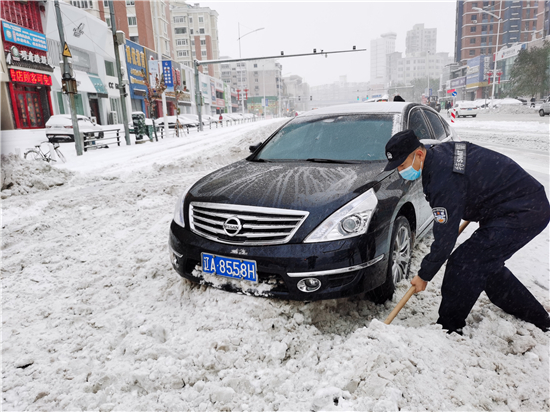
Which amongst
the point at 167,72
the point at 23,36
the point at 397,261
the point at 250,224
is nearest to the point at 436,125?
the point at 397,261

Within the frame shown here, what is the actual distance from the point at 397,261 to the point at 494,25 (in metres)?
104

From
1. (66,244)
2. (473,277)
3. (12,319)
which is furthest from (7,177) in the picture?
(473,277)

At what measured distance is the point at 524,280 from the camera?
347 cm

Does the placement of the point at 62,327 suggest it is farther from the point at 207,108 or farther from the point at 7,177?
the point at 207,108

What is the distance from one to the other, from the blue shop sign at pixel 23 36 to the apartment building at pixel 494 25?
295 feet

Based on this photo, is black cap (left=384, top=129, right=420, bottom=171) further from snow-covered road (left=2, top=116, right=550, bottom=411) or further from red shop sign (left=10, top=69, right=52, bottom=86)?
red shop sign (left=10, top=69, right=52, bottom=86)

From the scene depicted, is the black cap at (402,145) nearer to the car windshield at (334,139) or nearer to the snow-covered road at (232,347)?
the car windshield at (334,139)

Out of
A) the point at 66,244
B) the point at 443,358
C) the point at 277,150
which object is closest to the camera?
the point at 443,358

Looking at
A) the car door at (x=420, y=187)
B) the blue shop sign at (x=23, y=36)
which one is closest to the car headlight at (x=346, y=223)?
the car door at (x=420, y=187)

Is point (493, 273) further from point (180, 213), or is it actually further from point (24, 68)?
point (24, 68)

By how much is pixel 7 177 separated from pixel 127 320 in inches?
256

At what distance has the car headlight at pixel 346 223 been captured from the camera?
2.59m

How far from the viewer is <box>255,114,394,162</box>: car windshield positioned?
3.62 metres

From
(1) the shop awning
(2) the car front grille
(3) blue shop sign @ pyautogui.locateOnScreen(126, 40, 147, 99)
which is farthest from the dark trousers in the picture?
(3) blue shop sign @ pyautogui.locateOnScreen(126, 40, 147, 99)
